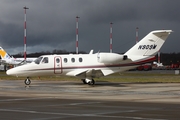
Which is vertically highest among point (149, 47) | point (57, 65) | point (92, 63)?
point (149, 47)

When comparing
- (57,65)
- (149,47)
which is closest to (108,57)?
(149,47)

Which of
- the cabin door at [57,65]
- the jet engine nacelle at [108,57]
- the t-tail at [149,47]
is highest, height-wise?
the t-tail at [149,47]

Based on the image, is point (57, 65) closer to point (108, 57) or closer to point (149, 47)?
point (108, 57)

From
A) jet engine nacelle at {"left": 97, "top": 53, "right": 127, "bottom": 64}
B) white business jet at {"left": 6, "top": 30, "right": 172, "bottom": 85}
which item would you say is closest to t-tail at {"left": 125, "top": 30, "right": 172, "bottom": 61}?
white business jet at {"left": 6, "top": 30, "right": 172, "bottom": 85}

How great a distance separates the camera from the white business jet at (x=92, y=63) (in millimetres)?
37438

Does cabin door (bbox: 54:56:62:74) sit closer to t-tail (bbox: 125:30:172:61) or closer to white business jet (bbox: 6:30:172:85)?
white business jet (bbox: 6:30:172:85)

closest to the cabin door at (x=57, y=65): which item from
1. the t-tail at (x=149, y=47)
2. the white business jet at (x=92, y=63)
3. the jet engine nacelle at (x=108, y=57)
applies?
the white business jet at (x=92, y=63)

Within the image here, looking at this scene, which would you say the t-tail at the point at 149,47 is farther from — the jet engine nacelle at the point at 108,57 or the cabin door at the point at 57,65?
the cabin door at the point at 57,65

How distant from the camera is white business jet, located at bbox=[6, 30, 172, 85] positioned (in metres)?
37.4

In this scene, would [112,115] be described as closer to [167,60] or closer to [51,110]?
[51,110]

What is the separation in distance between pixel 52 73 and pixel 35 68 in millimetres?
1800

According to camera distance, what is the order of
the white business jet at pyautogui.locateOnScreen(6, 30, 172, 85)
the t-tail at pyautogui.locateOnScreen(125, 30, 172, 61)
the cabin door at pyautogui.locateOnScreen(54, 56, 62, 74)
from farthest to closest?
the t-tail at pyautogui.locateOnScreen(125, 30, 172, 61) < the cabin door at pyautogui.locateOnScreen(54, 56, 62, 74) < the white business jet at pyautogui.locateOnScreen(6, 30, 172, 85)

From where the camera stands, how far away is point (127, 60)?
38312mm

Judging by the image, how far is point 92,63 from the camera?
38062mm
